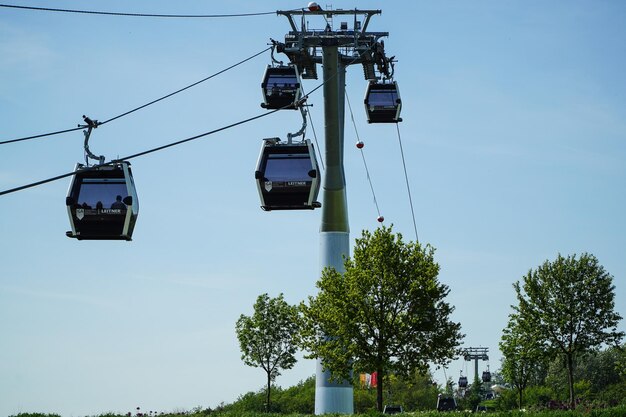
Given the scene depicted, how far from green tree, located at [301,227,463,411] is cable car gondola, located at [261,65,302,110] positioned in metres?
7.50

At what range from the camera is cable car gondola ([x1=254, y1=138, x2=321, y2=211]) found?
24.3m

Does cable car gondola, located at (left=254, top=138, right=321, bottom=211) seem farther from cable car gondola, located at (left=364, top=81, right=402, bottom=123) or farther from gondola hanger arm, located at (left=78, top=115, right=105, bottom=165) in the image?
cable car gondola, located at (left=364, top=81, right=402, bottom=123)

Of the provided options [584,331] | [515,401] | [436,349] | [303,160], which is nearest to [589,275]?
[584,331]

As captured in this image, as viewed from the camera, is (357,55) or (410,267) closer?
(410,267)

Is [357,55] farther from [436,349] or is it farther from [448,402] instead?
[448,402]

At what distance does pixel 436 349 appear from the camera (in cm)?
4334

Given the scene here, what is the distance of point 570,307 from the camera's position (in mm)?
51406

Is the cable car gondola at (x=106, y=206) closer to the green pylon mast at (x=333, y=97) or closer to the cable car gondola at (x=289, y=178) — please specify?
the cable car gondola at (x=289, y=178)

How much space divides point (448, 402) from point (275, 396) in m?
13.2

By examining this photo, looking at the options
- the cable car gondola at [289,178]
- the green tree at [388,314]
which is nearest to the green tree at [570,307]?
the green tree at [388,314]

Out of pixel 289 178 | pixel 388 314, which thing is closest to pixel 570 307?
pixel 388 314

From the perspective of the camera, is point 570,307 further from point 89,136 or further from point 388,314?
point 89,136

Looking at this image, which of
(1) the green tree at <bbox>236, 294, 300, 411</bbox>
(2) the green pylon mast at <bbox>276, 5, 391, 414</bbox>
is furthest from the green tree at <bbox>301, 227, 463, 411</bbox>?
(1) the green tree at <bbox>236, 294, 300, 411</bbox>

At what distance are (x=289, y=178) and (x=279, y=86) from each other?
823 inches
